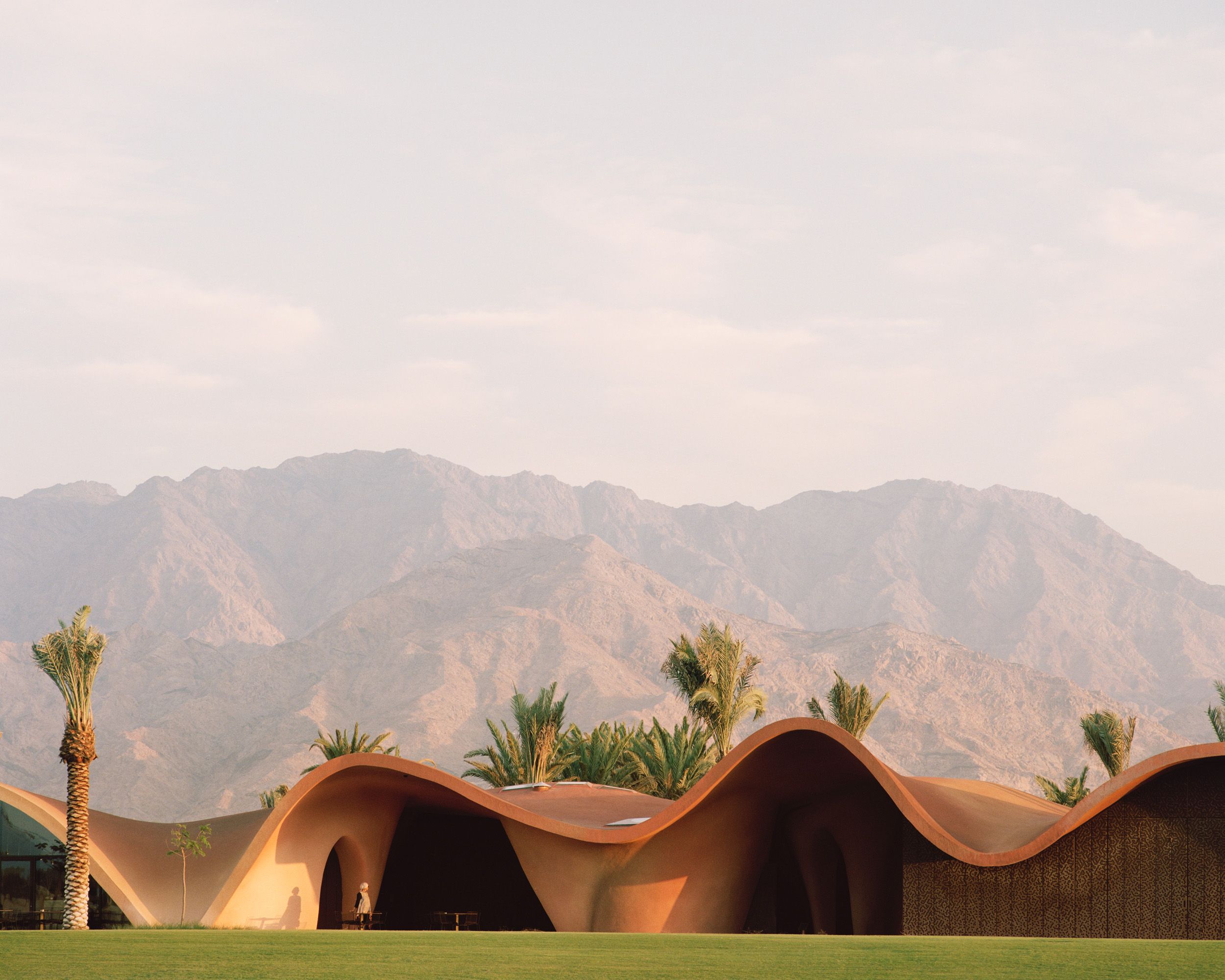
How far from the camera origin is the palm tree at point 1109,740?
42.3 m

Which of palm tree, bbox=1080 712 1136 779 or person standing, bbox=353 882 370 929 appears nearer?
person standing, bbox=353 882 370 929

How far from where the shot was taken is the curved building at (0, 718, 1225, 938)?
27609 millimetres

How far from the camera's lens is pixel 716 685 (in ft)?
140

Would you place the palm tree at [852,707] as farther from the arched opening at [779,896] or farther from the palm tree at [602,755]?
the arched opening at [779,896]

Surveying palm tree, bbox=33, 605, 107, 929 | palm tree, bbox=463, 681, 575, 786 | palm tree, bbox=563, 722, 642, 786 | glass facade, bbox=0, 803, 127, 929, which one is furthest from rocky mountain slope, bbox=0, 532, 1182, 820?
palm tree, bbox=33, 605, 107, 929

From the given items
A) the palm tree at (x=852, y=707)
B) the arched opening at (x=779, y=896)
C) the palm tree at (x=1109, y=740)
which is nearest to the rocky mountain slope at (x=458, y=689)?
the palm tree at (x=852, y=707)

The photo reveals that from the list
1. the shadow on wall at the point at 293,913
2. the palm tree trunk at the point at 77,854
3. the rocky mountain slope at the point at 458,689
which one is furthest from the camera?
the rocky mountain slope at the point at 458,689

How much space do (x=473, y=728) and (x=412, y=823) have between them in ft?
370

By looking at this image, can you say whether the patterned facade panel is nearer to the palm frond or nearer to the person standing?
the person standing

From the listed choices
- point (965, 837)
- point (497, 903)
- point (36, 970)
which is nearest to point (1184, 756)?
point (965, 837)

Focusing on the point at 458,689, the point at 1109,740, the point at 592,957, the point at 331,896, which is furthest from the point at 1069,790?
the point at 458,689

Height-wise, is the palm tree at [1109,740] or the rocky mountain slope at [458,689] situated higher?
the rocky mountain slope at [458,689]

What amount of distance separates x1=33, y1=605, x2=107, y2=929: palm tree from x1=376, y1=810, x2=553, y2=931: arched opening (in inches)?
284

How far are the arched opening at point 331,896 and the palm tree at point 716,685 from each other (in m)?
11.9
